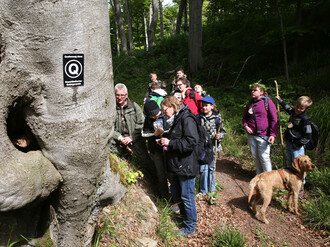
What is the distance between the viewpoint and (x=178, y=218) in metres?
4.37

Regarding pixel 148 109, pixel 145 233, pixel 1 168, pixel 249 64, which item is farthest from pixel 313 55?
pixel 1 168

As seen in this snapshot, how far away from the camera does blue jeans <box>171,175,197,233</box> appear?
372 centimetres

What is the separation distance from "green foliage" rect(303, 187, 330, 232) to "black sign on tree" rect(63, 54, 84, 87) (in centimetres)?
473

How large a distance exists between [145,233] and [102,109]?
2403 millimetres

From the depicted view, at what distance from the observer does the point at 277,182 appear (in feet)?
14.9

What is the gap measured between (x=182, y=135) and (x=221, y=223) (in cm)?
205

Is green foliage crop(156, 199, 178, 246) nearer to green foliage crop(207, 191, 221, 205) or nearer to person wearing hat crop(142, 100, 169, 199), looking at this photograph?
person wearing hat crop(142, 100, 169, 199)

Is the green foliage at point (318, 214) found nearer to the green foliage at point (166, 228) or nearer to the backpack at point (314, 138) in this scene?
the backpack at point (314, 138)

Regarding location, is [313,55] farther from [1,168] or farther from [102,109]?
[1,168]

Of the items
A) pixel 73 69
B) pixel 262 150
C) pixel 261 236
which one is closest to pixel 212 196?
pixel 261 236

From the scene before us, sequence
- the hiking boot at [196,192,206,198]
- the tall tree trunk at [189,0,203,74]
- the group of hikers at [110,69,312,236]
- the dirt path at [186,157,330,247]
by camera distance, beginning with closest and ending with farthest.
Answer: the group of hikers at [110,69,312,236], the dirt path at [186,157,330,247], the hiking boot at [196,192,206,198], the tall tree trunk at [189,0,203,74]

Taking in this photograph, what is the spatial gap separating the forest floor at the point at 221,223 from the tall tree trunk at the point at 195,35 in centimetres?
958

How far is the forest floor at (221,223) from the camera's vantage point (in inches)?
142

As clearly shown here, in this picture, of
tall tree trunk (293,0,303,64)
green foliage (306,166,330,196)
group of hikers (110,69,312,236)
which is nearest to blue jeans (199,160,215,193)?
group of hikers (110,69,312,236)
